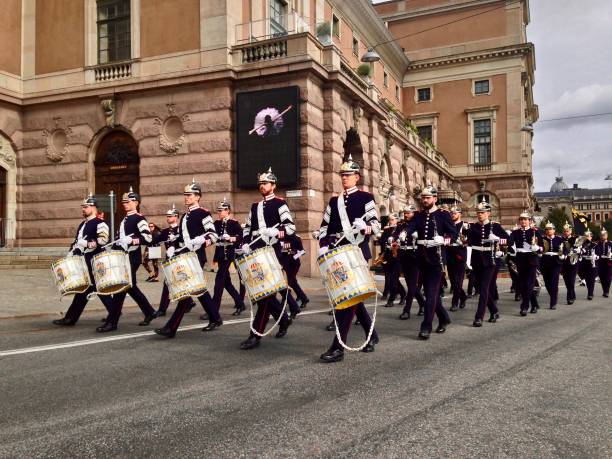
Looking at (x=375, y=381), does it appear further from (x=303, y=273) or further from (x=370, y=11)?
(x=370, y=11)

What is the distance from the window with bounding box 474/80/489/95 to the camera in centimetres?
4316

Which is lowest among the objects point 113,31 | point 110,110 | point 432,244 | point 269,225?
point 432,244

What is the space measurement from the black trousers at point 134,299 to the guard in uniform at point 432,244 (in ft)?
13.7

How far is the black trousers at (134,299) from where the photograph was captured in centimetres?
848

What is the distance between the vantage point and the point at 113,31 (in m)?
21.9

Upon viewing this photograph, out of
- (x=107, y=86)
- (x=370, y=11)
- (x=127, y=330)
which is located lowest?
(x=127, y=330)

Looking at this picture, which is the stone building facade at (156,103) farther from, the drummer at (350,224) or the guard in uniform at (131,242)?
the drummer at (350,224)

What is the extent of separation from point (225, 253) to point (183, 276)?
2.37 m

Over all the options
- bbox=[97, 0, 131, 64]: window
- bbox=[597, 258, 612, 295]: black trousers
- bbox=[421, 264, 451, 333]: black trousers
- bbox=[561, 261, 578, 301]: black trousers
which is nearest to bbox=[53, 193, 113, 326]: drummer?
bbox=[421, 264, 451, 333]: black trousers

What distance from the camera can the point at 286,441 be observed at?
367 cm

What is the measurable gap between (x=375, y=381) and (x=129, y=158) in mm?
17793

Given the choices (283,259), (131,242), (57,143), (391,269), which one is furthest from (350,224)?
(57,143)

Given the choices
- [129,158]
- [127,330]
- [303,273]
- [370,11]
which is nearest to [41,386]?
[127,330]

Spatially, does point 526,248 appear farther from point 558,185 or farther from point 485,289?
point 558,185
